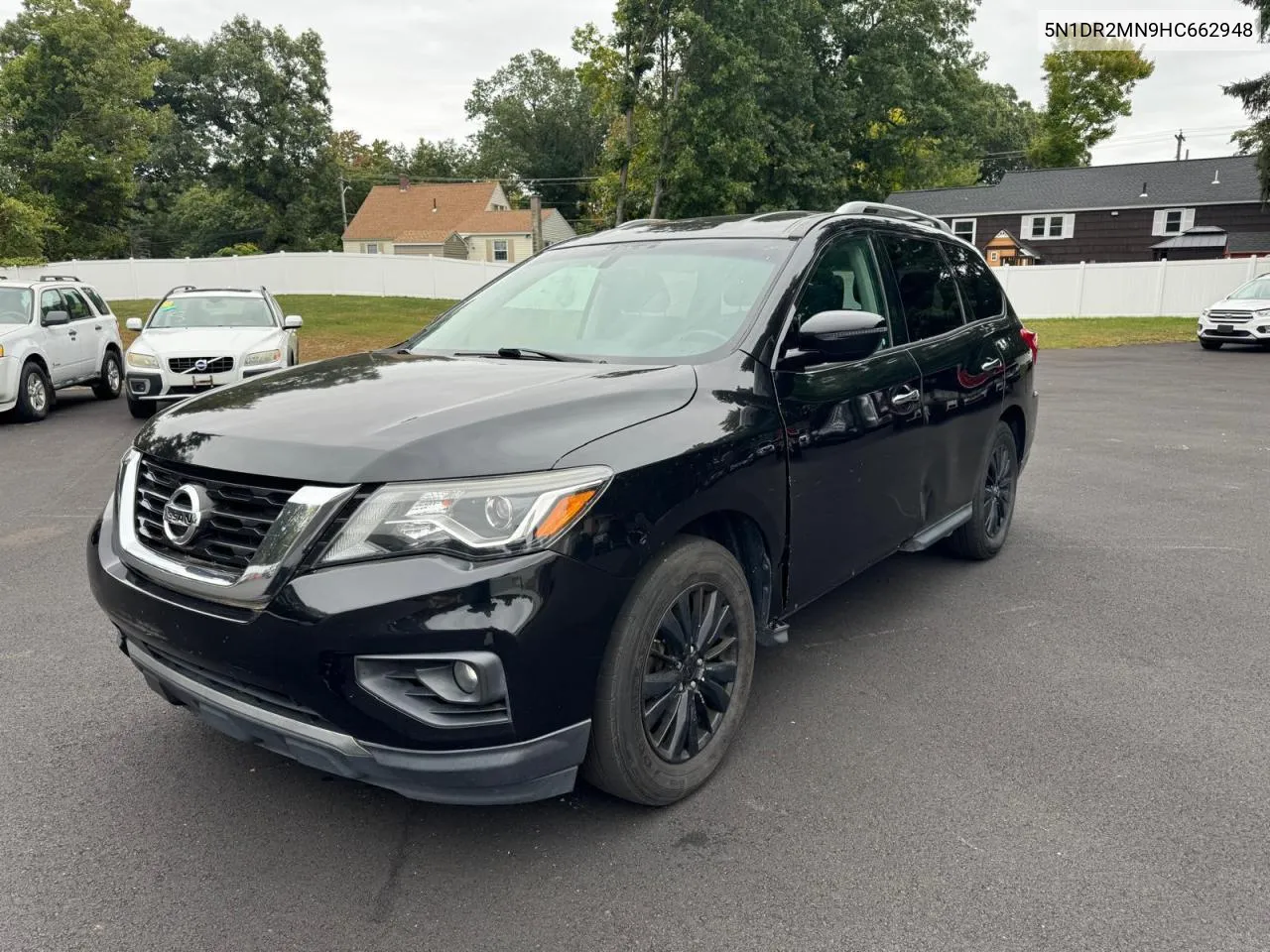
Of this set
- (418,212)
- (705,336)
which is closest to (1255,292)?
(705,336)

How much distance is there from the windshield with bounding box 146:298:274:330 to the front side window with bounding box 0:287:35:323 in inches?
54.6

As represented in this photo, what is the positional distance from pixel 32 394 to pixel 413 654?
11528 mm

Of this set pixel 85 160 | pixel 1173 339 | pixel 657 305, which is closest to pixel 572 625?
pixel 657 305

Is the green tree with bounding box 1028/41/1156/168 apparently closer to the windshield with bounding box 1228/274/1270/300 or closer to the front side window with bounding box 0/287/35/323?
the windshield with bounding box 1228/274/1270/300

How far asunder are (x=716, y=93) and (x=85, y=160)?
994 inches

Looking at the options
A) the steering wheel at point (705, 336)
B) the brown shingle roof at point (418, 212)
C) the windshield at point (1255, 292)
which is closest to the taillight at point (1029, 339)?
the steering wheel at point (705, 336)

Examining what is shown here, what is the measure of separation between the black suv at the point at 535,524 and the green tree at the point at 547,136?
7116 centimetres

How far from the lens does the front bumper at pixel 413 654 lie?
2.34 m

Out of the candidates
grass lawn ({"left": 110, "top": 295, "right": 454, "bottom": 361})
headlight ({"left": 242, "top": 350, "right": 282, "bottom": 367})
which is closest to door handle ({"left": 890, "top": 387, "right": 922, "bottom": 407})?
headlight ({"left": 242, "top": 350, "right": 282, "bottom": 367})

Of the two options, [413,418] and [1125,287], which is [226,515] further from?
[1125,287]

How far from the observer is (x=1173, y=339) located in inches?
942

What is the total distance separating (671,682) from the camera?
2.92 meters

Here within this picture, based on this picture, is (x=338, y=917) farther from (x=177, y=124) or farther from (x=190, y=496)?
(x=177, y=124)

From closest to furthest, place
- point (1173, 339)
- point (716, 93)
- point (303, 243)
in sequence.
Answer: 1. point (1173, 339)
2. point (716, 93)
3. point (303, 243)
